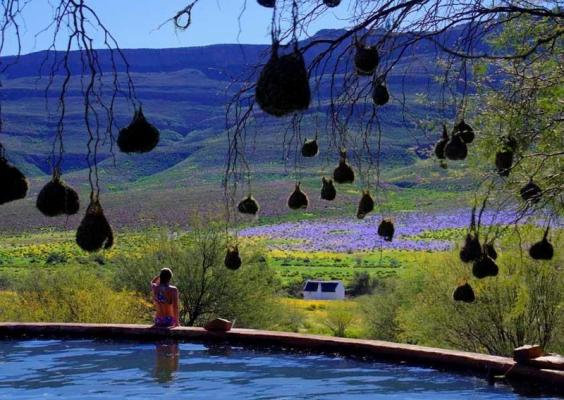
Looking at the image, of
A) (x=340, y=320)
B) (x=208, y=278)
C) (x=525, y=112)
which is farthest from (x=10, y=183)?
(x=340, y=320)

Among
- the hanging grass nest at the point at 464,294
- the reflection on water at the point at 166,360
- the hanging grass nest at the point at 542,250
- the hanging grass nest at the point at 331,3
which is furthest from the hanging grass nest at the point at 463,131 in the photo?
the reflection on water at the point at 166,360

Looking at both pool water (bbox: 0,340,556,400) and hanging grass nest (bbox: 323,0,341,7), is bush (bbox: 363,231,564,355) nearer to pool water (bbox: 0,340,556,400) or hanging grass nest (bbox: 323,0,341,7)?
pool water (bbox: 0,340,556,400)

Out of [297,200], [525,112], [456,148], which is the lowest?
[297,200]

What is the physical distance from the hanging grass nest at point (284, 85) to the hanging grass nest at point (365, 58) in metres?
0.75

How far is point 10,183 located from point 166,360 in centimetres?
929

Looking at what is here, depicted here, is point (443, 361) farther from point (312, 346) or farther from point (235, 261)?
point (235, 261)

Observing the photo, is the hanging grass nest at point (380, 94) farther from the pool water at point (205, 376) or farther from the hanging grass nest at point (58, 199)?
the pool water at point (205, 376)

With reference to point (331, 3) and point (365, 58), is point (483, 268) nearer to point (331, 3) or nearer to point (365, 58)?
point (365, 58)

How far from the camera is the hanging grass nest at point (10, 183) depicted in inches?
152

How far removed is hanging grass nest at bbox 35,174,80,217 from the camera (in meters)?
4.80

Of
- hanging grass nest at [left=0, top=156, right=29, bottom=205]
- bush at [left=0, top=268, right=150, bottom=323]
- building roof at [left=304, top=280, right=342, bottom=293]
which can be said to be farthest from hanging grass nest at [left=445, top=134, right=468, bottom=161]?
building roof at [left=304, top=280, right=342, bottom=293]

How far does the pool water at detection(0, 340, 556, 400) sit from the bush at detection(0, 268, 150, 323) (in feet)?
40.5

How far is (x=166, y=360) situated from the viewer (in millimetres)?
12992

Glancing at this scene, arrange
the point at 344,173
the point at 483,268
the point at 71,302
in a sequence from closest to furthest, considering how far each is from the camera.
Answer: the point at 344,173, the point at 483,268, the point at 71,302
